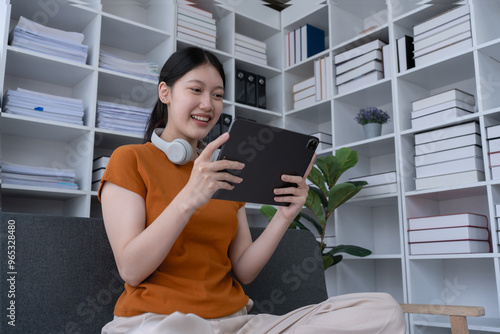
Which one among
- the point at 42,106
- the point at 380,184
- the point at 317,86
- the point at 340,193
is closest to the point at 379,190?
the point at 380,184

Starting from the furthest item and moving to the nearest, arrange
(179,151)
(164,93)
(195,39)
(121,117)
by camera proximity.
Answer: (195,39) → (121,117) → (164,93) → (179,151)

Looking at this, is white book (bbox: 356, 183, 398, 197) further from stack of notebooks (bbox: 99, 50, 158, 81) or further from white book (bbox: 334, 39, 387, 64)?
stack of notebooks (bbox: 99, 50, 158, 81)

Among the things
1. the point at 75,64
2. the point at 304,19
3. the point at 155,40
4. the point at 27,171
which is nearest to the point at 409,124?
the point at 304,19

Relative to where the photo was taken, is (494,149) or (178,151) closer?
(178,151)

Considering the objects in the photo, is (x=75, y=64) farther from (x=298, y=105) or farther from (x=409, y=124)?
(x=409, y=124)

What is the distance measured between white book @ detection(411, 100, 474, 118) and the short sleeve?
5.95 ft

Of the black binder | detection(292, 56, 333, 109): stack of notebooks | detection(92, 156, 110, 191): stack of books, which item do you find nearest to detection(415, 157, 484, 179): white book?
detection(292, 56, 333, 109): stack of notebooks

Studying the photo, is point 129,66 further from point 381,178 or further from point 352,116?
point 381,178

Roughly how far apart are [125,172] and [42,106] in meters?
1.54

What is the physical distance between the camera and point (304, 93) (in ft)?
10.7

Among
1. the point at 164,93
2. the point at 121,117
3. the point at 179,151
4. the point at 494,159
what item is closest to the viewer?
the point at 179,151

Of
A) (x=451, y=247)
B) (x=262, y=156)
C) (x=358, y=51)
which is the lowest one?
(x=451, y=247)

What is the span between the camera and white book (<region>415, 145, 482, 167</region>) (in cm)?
224

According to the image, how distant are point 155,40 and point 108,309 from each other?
211cm
